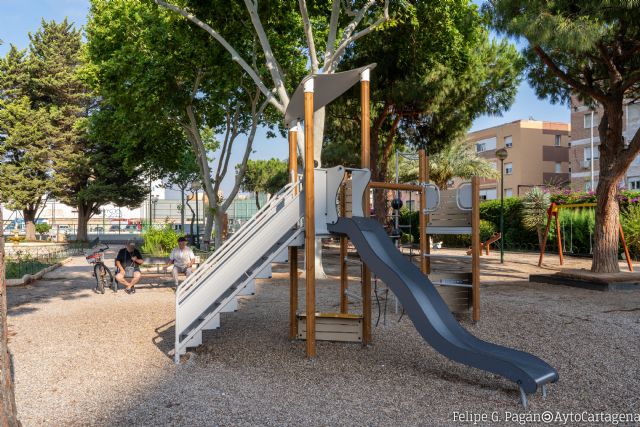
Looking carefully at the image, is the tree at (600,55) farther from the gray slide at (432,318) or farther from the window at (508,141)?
the window at (508,141)

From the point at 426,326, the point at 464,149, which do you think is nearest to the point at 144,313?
the point at 426,326

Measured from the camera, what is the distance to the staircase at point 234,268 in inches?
219

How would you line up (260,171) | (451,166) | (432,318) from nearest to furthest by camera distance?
(432,318), (451,166), (260,171)

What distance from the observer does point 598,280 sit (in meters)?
11.1

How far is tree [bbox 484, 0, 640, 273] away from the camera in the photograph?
32.3 feet

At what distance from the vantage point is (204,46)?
15.6m

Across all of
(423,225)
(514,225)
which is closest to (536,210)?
(514,225)

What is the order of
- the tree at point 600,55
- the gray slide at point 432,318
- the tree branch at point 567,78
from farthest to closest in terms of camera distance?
the tree branch at point 567,78 → the tree at point 600,55 → the gray slide at point 432,318

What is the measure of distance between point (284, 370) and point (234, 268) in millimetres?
1191

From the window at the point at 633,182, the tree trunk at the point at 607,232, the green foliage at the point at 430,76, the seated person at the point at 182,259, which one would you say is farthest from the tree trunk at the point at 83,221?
the window at the point at 633,182

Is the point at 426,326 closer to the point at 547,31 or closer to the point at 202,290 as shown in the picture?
the point at 202,290

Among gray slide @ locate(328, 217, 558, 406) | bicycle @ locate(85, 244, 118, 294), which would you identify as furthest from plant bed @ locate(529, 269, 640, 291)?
bicycle @ locate(85, 244, 118, 294)

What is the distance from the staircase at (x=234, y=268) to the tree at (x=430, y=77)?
Answer: 9.29m

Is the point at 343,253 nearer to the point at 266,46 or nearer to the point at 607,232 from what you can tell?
the point at 266,46
